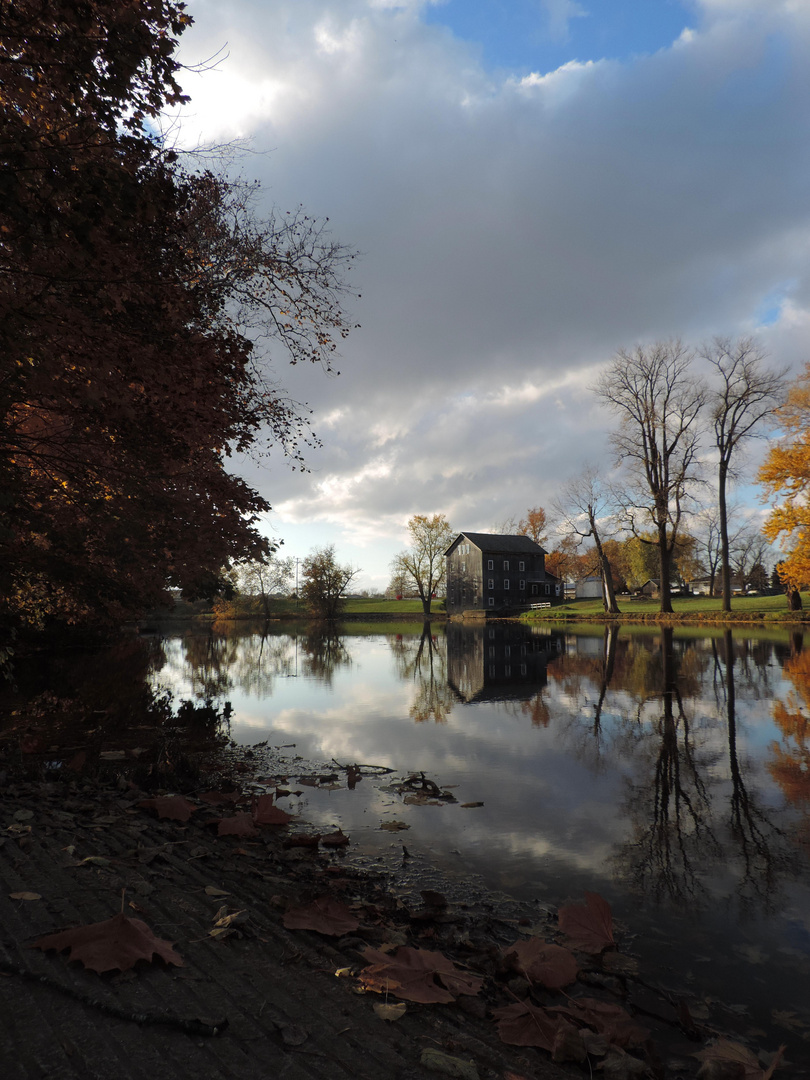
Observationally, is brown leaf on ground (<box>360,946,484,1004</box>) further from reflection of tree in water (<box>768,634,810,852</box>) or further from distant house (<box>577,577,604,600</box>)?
distant house (<box>577,577,604,600</box>)

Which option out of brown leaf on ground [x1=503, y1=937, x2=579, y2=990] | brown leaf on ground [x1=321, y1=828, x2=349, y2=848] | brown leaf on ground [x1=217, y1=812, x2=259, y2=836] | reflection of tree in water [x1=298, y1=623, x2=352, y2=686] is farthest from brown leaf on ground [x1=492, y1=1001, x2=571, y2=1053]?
reflection of tree in water [x1=298, y1=623, x2=352, y2=686]

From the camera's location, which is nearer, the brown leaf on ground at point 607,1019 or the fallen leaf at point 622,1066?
the fallen leaf at point 622,1066

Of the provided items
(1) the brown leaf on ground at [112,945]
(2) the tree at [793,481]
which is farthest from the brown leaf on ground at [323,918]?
(2) the tree at [793,481]

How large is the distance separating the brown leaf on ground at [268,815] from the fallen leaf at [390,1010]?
328 cm

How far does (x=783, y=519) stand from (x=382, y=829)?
1162 inches

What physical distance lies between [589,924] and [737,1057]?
3.77 feet

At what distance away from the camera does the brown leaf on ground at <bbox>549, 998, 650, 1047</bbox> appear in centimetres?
269

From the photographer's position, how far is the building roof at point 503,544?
74062 millimetres

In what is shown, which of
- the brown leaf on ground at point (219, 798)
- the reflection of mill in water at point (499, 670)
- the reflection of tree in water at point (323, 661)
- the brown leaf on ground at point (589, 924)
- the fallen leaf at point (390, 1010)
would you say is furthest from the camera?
the reflection of tree in water at point (323, 661)

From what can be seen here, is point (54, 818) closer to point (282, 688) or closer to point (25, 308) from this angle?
point (25, 308)

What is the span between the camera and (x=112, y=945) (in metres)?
2.79

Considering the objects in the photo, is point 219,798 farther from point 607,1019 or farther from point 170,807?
point 607,1019

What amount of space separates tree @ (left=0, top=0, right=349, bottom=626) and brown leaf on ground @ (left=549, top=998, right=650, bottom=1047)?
509 centimetres

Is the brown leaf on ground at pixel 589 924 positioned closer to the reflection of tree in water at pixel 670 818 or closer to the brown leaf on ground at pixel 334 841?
the reflection of tree in water at pixel 670 818
